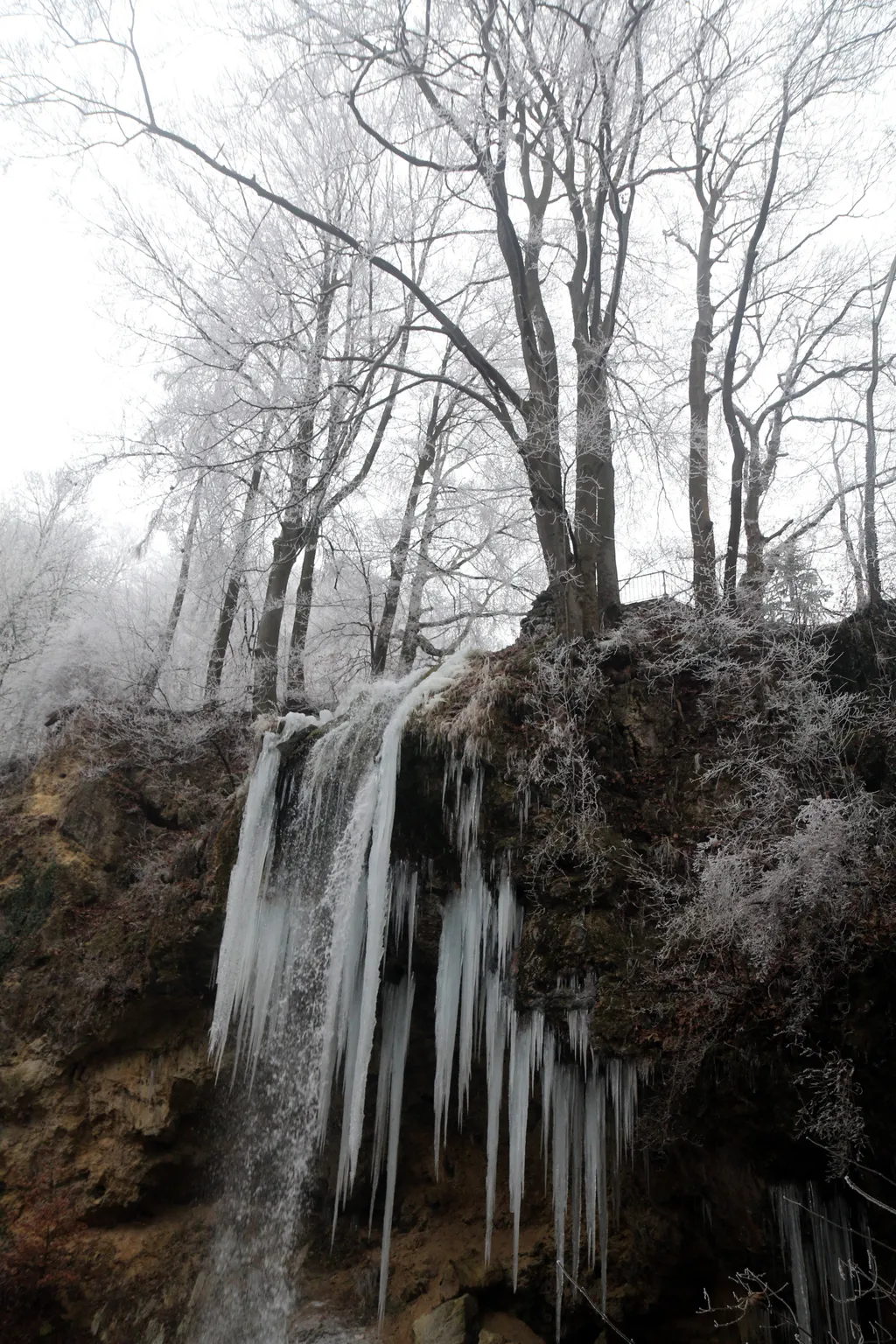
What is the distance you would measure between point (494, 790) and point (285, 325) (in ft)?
23.3

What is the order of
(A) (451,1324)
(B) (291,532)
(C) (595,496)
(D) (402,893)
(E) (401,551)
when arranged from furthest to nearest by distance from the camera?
(E) (401,551), (B) (291,532), (C) (595,496), (D) (402,893), (A) (451,1324)

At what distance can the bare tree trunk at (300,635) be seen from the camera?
420 inches

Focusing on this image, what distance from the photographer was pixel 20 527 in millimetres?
17531

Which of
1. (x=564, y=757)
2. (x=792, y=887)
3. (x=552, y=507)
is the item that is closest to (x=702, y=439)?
(x=552, y=507)

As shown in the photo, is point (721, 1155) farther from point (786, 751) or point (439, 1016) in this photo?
point (786, 751)

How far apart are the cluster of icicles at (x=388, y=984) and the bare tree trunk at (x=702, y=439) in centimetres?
244

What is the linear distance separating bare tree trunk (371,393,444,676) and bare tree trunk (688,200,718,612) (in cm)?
395

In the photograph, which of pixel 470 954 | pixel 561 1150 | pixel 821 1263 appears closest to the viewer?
pixel 821 1263

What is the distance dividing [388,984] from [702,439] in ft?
22.2

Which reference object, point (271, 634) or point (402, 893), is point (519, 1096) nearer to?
point (402, 893)

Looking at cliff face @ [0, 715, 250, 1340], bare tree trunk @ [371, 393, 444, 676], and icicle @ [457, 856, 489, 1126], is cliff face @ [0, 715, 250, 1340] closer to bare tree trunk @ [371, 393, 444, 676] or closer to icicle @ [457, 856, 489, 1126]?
icicle @ [457, 856, 489, 1126]

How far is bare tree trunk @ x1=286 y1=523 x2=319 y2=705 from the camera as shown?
10.7m

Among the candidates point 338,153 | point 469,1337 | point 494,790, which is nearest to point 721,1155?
point 469,1337

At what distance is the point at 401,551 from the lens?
10820mm
